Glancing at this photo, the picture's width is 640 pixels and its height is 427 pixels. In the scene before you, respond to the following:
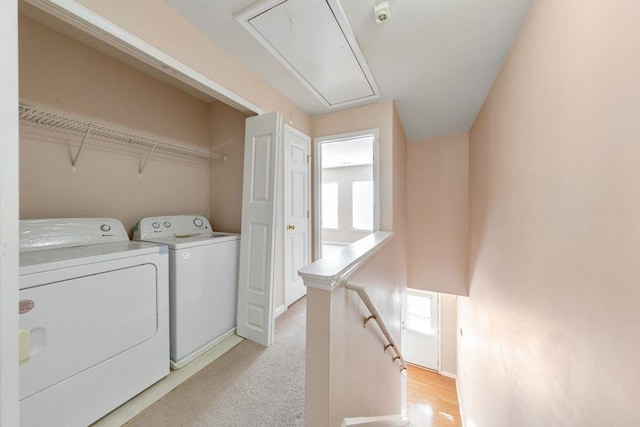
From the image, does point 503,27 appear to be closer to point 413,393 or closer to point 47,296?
point 47,296

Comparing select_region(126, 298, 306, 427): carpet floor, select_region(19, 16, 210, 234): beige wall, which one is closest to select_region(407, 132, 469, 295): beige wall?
select_region(126, 298, 306, 427): carpet floor

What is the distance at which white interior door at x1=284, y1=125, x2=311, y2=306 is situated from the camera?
252cm

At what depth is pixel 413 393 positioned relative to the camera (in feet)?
12.5

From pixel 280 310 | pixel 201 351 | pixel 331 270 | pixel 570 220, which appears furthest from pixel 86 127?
pixel 570 220

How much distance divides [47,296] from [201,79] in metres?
1.54

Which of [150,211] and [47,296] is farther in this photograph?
[150,211]

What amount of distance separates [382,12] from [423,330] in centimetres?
530

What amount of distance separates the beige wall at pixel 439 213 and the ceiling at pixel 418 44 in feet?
2.95

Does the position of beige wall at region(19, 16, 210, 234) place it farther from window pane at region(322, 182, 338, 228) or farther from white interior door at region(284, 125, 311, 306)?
window pane at region(322, 182, 338, 228)

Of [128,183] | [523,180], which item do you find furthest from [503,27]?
[128,183]

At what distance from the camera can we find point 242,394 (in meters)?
1.43

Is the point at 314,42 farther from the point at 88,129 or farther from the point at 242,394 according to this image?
the point at 242,394

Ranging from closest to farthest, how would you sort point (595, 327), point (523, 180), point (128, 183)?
point (595, 327) < point (523, 180) < point (128, 183)

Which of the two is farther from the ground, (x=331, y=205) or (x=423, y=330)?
(x=331, y=205)
